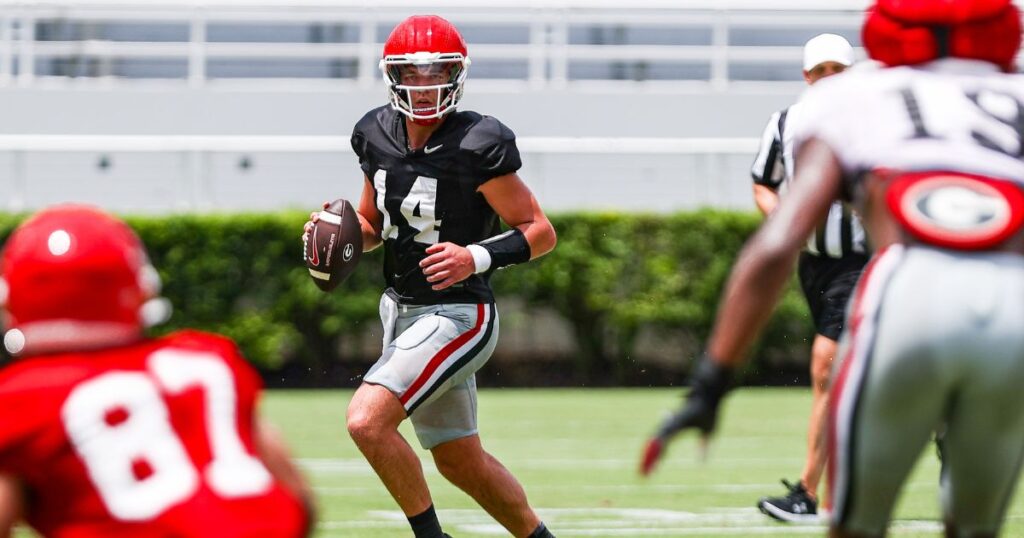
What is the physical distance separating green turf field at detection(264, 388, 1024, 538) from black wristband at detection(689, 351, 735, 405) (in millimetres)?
3311

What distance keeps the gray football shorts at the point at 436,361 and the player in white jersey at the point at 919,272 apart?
7.65ft

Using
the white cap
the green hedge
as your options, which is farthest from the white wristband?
the green hedge

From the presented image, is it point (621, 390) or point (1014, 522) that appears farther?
point (621, 390)

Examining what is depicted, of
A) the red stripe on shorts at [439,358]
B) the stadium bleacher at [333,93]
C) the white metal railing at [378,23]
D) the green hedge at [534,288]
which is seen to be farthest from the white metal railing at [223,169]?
the red stripe on shorts at [439,358]

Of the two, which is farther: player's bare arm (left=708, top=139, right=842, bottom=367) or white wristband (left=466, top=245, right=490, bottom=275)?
white wristband (left=466, top=245, right=490, bottom=275)

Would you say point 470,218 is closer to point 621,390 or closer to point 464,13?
point 621,390

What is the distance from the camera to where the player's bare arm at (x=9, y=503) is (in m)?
2.74

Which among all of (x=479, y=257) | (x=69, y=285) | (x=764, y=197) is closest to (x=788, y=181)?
(x=764, y=197)

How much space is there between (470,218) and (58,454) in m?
3.07

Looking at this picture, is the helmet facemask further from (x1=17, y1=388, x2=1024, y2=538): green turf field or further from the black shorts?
the black shorts

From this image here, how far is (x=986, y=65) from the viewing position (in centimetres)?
326

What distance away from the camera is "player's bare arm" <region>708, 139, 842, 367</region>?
3137 millimetres

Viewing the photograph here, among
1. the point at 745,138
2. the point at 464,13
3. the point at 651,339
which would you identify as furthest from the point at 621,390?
the point at 464,13

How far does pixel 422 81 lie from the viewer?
5.71 meters
